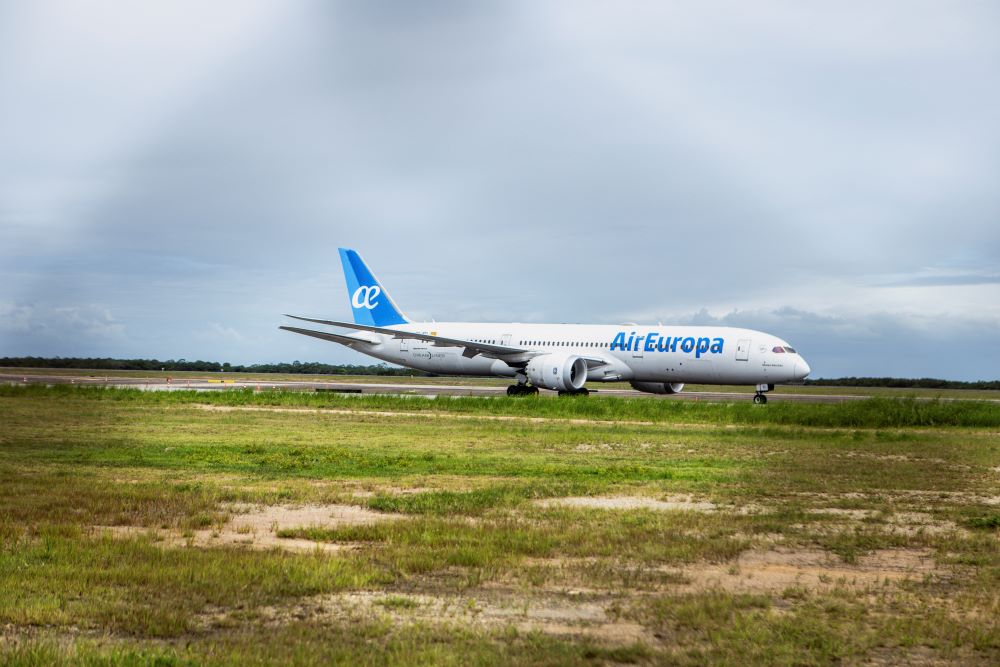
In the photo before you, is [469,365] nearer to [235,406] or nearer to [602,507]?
[235,406]

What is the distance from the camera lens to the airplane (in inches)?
1679

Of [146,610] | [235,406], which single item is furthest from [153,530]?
[235,406]

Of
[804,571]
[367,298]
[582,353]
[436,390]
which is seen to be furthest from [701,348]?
[804,571]

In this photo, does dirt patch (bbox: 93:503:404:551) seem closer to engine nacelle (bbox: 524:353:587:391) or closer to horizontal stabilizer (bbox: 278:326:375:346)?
engine nacelle (bbox: 524:353:587:391)

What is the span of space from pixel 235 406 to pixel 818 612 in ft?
98.5

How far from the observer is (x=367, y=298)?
57969 mm

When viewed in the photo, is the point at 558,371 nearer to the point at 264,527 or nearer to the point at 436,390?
the point at 436,390

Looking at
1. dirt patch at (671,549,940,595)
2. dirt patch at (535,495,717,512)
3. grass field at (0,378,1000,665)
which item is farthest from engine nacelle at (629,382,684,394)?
dirt patch at (671,549,940,595)

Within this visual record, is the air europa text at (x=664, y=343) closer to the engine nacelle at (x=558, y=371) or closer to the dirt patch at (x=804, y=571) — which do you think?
the engine nacelle at (x=558, y=371)

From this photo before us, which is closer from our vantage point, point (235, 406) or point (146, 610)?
point (146, 610)

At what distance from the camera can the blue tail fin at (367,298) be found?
57.5 m

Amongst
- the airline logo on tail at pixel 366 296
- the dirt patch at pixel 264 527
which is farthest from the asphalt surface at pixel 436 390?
the dirt patch at pixel 264 527

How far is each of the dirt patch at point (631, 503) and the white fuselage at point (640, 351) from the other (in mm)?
29104

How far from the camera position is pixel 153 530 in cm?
1116
